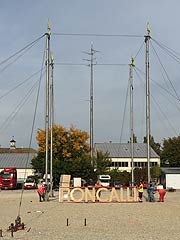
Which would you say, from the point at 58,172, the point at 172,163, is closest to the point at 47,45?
the point at 58,172

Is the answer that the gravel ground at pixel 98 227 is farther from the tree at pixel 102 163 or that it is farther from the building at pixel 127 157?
the building at pixel 127 157

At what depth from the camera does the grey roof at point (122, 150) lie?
10538cm

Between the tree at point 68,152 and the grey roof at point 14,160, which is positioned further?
the grey roof at point 14,160

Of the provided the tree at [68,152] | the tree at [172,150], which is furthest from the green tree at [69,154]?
the tree at [172,150]

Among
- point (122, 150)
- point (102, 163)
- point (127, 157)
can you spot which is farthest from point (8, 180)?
point (122, 150)

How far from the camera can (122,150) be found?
10819 cm

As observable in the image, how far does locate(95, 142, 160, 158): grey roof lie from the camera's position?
105 meters

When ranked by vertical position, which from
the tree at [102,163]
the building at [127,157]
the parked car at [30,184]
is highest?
the building at [127,157]

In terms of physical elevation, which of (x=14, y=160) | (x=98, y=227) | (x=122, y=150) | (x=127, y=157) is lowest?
(x=98, y=227)

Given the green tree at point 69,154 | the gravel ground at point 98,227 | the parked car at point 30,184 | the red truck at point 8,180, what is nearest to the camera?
the gravel ground at point 98,227

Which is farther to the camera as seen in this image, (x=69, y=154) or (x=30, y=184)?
(x=69, y=154)

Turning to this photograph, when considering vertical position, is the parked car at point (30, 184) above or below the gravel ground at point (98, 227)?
above

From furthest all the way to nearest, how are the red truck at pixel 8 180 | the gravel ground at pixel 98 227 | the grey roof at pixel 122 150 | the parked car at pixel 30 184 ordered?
1. the grey roof at pixel 122 150
2. the parked car at pixel 30 184
3. the red truck at pixel 8 180
4. the gravel ground at pixel 98 227

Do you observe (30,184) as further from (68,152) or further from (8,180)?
(68,152)
